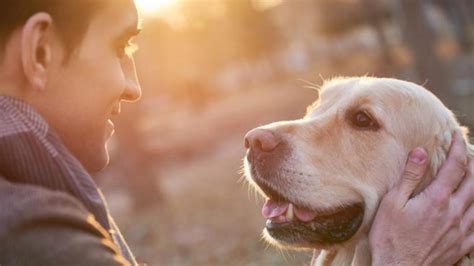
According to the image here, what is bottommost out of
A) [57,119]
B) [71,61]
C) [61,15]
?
[57,119]

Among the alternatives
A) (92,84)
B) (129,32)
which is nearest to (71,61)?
(92,84)

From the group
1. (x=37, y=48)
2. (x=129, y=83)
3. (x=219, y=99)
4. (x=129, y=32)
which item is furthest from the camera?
(x=219, y=99)

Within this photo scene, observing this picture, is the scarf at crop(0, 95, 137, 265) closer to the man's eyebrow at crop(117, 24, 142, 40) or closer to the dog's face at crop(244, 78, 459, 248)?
the man's eyebrow at crop(117, 24, 142, 40)

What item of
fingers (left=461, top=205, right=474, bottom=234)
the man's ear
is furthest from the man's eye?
fingers (left=461, top=205, right=474, bottom=234)

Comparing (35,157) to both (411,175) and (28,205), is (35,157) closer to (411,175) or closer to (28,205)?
(28,205)

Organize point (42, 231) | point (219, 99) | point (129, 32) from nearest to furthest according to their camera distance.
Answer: point (42, 231), point (129, 32), point (219, 99)

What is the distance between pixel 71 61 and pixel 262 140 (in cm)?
138

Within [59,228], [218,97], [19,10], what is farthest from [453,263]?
[218,97]

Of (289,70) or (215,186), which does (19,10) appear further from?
A: (289,70)

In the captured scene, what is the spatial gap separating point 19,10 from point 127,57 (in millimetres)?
620

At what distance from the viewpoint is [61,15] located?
1833mm

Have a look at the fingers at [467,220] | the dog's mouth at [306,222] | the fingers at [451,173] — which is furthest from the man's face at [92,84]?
the fingers at [467,220]

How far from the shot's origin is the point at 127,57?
234 centimetres

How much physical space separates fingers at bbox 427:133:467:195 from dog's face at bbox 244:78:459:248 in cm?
14
